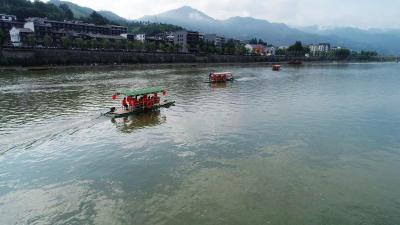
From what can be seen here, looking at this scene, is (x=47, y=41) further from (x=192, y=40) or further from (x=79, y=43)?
(x=192, y=40)

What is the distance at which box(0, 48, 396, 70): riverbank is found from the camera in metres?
85.1

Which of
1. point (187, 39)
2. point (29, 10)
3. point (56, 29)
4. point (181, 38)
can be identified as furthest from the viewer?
point (181, 38)

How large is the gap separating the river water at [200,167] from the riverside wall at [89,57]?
193ft

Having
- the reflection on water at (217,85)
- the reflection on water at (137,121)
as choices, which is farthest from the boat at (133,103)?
the reflection on water at (217,85)

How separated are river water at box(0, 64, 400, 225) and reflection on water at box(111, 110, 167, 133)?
0.17 metres

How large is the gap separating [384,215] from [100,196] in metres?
13.1

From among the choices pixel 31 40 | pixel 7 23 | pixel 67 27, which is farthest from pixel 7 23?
pixel 31 40

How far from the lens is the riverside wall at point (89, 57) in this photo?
8510 centimetres

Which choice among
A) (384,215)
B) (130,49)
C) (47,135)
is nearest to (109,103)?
(47,135)

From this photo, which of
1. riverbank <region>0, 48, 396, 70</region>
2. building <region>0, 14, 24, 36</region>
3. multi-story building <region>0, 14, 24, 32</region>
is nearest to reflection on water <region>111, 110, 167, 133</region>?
riverbank <region>0, 48, 396, 70</region>

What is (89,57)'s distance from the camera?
103438 millimetres

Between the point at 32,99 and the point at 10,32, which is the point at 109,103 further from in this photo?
the point at 10,32

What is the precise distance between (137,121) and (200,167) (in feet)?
39.6

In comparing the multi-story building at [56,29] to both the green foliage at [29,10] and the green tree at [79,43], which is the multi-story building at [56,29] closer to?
the green tree at [79,43]
